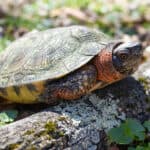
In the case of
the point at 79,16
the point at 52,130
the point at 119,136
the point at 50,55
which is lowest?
the point at 119,136

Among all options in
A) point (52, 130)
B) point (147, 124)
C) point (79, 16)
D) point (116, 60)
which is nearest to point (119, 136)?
point (147, 124)

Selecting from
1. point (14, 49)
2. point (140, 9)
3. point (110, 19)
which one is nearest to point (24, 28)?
point (110, 19)

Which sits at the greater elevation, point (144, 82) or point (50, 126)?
point (144, 82)

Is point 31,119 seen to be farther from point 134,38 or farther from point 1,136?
point 134,38

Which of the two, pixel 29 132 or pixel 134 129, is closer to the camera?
pixel 29 132

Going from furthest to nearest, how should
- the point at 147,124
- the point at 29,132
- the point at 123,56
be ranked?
the point at 123,56 < the point at 147,124 < the point at 29,132

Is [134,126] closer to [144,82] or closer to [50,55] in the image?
[144,82]

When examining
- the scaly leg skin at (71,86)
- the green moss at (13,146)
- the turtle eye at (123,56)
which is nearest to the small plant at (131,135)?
the scaly leg skin at (71,86)
